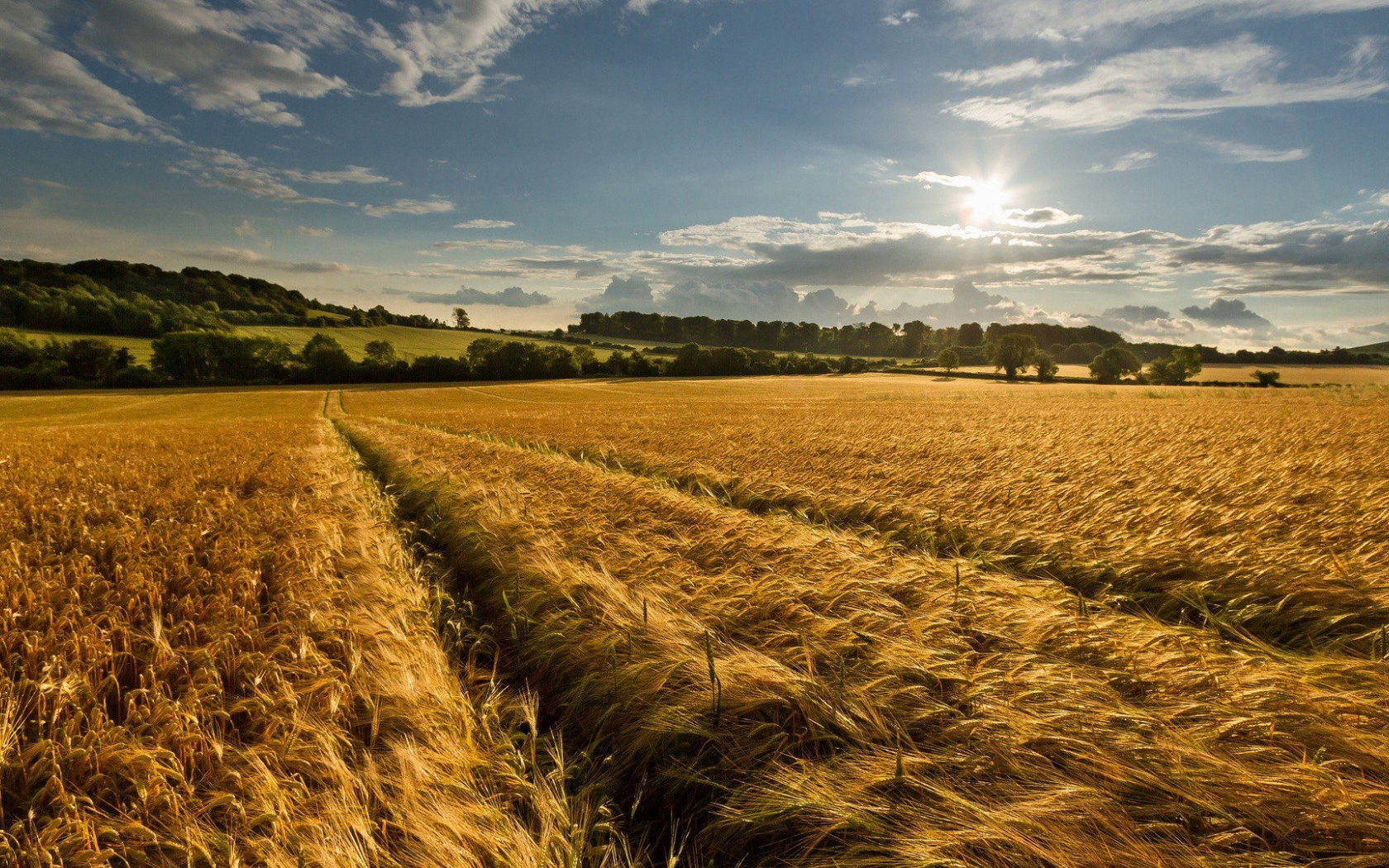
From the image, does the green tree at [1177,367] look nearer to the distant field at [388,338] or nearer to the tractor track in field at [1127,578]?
the distant field at [388,338]

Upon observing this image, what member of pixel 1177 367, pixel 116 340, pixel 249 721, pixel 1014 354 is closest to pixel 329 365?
pixel 116 340

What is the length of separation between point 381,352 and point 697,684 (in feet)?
343

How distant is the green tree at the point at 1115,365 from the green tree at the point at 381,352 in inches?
4968

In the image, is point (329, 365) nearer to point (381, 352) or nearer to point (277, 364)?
point (277, 364)

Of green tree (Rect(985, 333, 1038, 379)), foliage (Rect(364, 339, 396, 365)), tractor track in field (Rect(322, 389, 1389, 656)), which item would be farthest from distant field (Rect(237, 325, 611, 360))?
tractor track in field (Rect(322, 389, 1389, 656))

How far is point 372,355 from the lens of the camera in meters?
92.1

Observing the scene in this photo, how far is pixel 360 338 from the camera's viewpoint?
112 meters

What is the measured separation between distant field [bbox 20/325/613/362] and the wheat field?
104m

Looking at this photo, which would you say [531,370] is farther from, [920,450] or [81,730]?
[81,730]

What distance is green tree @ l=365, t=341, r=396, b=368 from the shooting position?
90438 mm

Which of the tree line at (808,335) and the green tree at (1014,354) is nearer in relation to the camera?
the green tree at (1014,354)

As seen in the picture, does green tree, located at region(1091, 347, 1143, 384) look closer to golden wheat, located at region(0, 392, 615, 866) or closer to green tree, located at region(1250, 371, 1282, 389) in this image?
green tree, located at region(1250, 371, 1282, 389)

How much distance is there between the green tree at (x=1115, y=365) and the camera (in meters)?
105

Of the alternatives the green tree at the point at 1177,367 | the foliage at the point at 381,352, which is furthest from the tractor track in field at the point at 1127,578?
the green tree at the point at 1177,367
